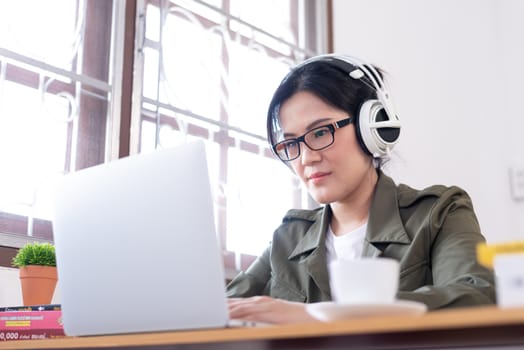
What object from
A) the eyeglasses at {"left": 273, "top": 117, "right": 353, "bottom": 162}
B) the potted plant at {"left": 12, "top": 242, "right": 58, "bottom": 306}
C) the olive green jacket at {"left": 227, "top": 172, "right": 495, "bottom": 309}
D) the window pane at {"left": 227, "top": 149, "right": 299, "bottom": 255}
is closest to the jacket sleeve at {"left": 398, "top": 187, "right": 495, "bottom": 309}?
the olive green jacket at {"left": 227, "top": 172, "right": 495, "bottom": 309}

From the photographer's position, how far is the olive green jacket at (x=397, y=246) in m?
1.30

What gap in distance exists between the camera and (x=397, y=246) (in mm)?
1456

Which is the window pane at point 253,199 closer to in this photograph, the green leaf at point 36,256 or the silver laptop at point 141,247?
the green leaf at point 36,256

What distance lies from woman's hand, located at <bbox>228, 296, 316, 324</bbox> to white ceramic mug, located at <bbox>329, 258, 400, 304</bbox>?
154 mm

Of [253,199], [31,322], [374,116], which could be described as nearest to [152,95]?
[253,199]

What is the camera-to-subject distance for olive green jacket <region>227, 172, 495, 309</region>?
4.26 feet

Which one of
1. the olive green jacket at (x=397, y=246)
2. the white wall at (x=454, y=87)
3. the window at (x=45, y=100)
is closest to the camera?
the olive green jacket at (x=397, y=246)

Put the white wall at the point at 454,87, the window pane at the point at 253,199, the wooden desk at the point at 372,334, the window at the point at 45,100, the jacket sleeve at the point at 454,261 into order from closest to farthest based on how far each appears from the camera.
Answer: the wooden desk at the point at 372,334, the jacket sleeve at the point at 454,261, the window at the point at 45,100, the window pane at the point at 253,199, the white wall at the point at 454,87

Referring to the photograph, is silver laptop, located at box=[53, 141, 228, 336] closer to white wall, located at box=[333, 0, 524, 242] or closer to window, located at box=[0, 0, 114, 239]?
window, located at box=[0, 0, 114, 239]

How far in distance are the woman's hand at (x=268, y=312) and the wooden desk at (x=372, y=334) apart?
0.03 metres

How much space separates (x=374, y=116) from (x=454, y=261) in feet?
1.33

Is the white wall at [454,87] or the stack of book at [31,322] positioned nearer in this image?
the stack of book at [31,322]

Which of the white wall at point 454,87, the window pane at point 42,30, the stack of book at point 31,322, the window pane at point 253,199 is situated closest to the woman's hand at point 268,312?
the stack of book at point 31,322

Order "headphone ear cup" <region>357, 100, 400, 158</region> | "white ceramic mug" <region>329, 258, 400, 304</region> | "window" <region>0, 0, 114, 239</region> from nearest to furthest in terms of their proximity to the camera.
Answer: "white ceramic mug" <region>329, 258, 400, 304</region>
"headphone ear cup" <region>357, 100, 400, 158</region>
"window" <region>0, 0, 114, 239</region>
